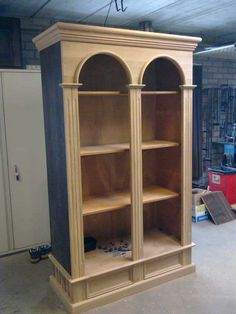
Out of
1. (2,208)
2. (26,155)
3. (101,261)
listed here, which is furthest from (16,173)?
(101,261)

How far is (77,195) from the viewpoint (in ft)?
7.64

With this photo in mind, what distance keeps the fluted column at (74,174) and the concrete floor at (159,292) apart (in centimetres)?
46

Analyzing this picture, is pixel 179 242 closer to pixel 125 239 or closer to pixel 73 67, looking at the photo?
pixel 125 239

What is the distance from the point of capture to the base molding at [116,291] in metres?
2.45

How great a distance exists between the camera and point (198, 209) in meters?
4.27

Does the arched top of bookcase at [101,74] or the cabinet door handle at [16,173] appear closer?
the arched top of bookcase at [101,74]

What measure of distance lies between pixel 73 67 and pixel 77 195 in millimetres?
900

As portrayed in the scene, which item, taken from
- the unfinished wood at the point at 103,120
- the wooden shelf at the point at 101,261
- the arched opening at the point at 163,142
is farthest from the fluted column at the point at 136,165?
the unfinished wood at the point at 103,120

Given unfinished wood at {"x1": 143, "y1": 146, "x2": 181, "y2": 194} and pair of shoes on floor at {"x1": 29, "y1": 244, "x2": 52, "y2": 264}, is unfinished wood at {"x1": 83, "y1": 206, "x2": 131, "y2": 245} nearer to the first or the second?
unfinished wood at {"x1": 143, "y1": 146, "x2": 181, "y2": 194}

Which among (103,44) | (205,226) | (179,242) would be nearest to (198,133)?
(205,226)

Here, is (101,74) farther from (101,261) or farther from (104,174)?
(101,261)

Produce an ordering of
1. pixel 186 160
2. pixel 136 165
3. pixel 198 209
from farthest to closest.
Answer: pixel 198 209 < pixel 186 160 < pixel 136 165

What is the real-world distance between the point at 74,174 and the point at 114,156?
0.72m

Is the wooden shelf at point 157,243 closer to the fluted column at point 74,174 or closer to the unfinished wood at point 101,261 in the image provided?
the unfinished wood at point 101,261
